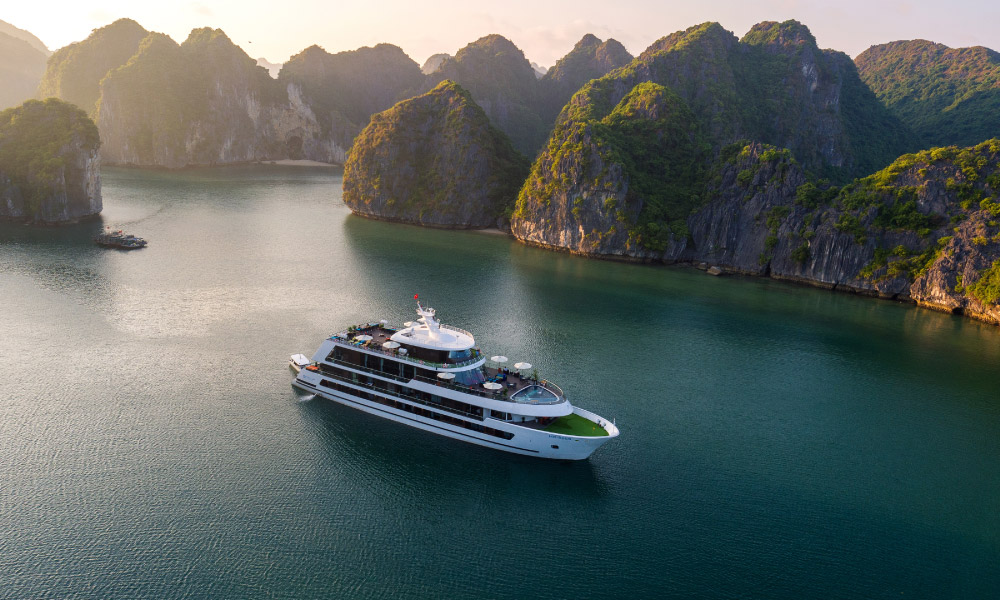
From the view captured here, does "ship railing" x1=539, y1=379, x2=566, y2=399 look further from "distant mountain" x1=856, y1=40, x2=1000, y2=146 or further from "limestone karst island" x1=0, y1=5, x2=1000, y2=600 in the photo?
"distant mountain" x1=856, y1=40, x2=1000, y2=146

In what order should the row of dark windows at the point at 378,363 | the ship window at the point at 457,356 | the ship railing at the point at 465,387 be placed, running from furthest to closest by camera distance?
the row of dark windows at the point at 378,363 → the ship window at the point at 457,356 → the ship railing at the point at 465,387

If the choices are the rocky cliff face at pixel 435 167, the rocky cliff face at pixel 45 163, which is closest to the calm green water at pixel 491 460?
the rocky cliff face at pixel 45 163

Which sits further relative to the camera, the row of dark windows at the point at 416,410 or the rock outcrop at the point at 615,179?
the rock outcrop at the point at 615,179

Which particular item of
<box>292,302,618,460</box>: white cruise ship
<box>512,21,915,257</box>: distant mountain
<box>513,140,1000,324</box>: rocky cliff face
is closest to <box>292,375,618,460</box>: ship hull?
<box>292,302,618,460</box>: white cruise ship

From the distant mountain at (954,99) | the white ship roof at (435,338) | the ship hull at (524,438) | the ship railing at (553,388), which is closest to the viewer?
the ship hull at (524,438)

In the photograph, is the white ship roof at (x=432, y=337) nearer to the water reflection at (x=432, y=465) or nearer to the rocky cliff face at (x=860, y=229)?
the water reflection at (x=432, y=465)

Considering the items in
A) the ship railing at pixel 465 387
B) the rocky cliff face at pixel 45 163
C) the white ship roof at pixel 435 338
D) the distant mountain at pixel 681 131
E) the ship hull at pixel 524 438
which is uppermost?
the distant mountain at pixel 681 131
